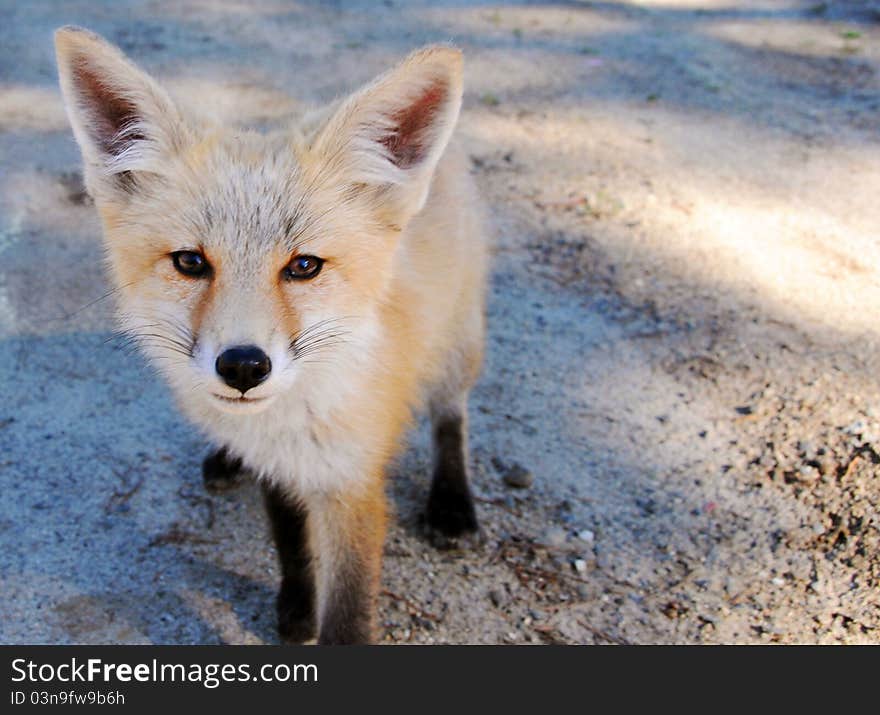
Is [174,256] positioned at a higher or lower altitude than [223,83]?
higher

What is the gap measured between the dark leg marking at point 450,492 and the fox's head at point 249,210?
949 millimetres

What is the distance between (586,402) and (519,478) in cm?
47

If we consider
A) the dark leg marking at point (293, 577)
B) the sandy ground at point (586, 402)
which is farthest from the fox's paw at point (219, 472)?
the dark leg marking at point (293, 577)

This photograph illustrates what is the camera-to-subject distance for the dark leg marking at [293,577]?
2.62 metres

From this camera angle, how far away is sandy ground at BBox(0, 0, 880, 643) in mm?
2686

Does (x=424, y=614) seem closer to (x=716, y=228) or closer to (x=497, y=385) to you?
(x=497, y=385)

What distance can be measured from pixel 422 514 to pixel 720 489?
994 millimetres

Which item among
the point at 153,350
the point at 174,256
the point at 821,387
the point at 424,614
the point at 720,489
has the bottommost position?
the point at 424,614

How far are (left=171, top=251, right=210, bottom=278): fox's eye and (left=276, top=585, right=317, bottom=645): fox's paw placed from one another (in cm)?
108

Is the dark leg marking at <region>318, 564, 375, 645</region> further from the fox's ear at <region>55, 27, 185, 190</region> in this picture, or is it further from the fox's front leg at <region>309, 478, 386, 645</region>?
the fox's ear at <region>55, 27, 185, 190</region>

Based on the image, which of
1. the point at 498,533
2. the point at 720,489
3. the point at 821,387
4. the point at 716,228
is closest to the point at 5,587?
the point at 498,533

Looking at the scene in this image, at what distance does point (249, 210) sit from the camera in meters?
2.01

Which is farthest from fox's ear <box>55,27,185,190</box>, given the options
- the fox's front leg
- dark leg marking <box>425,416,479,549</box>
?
dark leg marking <box>425,416,479,549</box>

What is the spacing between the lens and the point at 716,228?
4.28m
